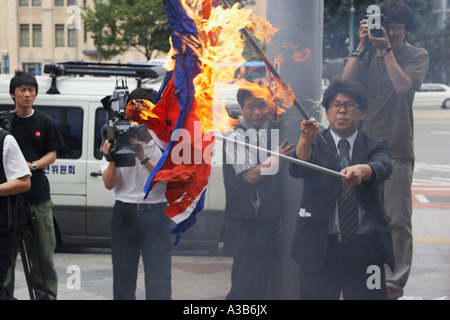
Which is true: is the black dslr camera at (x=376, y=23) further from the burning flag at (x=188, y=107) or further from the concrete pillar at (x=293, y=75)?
the burning flag at (x=188, y=107)

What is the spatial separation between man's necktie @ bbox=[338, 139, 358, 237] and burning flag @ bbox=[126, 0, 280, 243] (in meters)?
0.99

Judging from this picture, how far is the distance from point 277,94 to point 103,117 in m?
3.14

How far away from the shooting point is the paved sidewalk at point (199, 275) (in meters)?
5.30

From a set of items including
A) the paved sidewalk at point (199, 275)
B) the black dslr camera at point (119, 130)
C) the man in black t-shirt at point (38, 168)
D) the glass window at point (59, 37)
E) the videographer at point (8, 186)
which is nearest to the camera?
the black dslr camera at point (119, 130)

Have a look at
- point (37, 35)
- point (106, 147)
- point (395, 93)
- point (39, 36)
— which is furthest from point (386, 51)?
point (39, 36)

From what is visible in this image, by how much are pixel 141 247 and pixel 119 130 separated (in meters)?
0.88

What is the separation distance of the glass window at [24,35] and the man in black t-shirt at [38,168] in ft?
102

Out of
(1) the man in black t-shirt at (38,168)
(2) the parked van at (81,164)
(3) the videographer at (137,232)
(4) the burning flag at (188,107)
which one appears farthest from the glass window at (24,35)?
(4) the burning flag at (188,107)

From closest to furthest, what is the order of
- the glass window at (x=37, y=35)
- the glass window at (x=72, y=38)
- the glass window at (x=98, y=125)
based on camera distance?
the glass window at (x=98, y=125)
the glass window at (x=37, y=35)
the glass window at (x=72, y=38)

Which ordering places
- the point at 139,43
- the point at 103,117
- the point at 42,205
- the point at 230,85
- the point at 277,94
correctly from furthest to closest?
the point at 139,43 → the point at 103,117 → the point at 42,205 → the point at 277,94 → the point at 230,85

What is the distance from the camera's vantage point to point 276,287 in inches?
168

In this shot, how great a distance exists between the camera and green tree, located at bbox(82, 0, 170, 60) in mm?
22641
